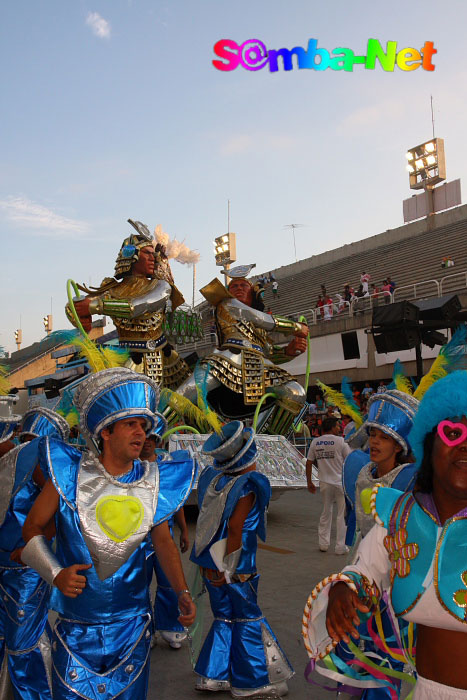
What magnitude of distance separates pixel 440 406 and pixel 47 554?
153 cm

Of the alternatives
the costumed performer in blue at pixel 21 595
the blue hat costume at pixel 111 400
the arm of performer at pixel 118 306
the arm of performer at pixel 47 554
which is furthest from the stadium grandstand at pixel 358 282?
the arm of performer at pixel 47 554

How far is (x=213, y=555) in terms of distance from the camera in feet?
12.4

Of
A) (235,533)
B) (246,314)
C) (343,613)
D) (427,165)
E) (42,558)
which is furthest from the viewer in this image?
(427,165)

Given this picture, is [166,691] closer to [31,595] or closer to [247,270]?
[31,595]

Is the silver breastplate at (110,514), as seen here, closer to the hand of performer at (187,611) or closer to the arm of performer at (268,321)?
the hand of performer at (187,611)

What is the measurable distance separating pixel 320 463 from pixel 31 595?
16.1ft

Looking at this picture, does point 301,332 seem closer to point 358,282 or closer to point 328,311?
point 328,311

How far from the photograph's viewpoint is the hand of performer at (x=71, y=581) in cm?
235

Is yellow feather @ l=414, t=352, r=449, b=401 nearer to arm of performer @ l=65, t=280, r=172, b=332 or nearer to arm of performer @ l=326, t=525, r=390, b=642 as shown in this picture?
arm of performer @ l=326, t=525, r=390, b=642

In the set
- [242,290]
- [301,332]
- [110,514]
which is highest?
[242,290]

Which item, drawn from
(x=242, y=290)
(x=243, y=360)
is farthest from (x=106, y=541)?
(x=242, y=290)

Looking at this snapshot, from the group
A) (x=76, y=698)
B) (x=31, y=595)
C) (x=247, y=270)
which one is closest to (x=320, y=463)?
(x=247, y=270)

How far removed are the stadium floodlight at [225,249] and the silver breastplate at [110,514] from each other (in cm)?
3584

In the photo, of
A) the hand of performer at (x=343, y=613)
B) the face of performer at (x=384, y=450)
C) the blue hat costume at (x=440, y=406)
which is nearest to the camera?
the hand of performer at (x=343, y=613)
